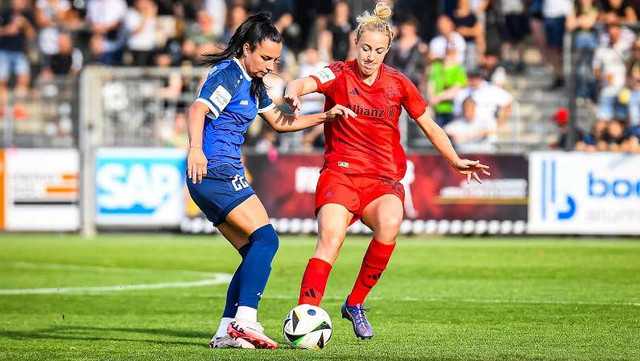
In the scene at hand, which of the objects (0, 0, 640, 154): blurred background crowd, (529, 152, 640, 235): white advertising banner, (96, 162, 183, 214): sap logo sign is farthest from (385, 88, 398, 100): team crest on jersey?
(96, 162, 183, 214): sap logo sign

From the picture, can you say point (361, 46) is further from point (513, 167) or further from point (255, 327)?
point (513, 167)

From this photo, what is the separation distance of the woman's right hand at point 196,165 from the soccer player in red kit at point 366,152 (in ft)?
2.80

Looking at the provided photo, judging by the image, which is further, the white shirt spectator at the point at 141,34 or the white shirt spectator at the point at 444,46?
the white shirt spectator at the point at 141,34

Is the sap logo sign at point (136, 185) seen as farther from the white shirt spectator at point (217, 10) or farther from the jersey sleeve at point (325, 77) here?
the jersey sleeve at point (325, 77)

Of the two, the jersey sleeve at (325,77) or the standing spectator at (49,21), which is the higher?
the standing spectator at (49,21)

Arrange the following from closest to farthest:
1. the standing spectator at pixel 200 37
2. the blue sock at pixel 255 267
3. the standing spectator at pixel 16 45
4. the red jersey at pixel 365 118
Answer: the blue sock at pixel 255 267 → the red jersey at pixel 365 118 → the standing spectator at pixel 200 37 → the standing spectator at pixel 16 45

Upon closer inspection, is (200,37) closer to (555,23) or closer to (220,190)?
(555,23)

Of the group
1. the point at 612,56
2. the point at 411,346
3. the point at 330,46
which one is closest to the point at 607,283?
the point at 411,346

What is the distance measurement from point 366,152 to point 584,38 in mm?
13671

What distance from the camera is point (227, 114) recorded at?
8039mm

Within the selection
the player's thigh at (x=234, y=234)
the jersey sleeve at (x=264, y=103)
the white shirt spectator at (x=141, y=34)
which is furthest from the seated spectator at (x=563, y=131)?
the player's thigh at (x=234, y=234)

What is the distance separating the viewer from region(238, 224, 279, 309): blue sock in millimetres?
8016

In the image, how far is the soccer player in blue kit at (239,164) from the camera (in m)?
7.92

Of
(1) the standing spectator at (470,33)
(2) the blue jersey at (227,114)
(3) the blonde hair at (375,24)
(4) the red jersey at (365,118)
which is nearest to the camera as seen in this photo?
(2) the blue jersey at (227,114)
